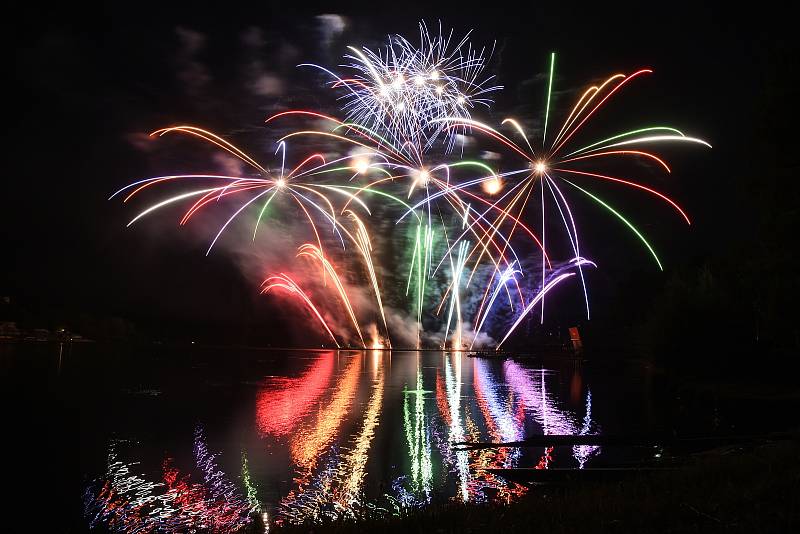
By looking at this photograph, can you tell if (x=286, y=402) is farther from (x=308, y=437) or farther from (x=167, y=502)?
(x=167, y=502)

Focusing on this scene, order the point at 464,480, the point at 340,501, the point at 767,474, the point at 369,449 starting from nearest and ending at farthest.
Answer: the point at 767,474 < the point at 340,501 < the point at 464,480 < the point at 369,449

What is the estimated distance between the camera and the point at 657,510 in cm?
973

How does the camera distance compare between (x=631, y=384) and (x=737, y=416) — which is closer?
(x=737, y=416)

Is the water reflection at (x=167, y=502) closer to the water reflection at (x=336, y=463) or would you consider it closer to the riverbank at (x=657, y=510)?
the water reflection at (x=336, y=463)

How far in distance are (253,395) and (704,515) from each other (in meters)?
36.9

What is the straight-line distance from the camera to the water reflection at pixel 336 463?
15.5 meters

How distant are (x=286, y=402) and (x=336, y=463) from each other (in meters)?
18.4

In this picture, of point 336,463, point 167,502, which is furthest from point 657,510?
point 336,463

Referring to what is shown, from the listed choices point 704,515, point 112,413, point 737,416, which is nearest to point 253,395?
point 112,413

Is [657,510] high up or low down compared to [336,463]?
up

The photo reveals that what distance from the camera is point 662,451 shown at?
71.6 ft

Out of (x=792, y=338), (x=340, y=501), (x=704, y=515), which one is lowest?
(x=340, y=501)

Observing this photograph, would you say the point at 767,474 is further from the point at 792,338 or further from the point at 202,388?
the point at 202,388

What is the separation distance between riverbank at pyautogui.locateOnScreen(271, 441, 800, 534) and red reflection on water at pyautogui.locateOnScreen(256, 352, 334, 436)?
675 inches
